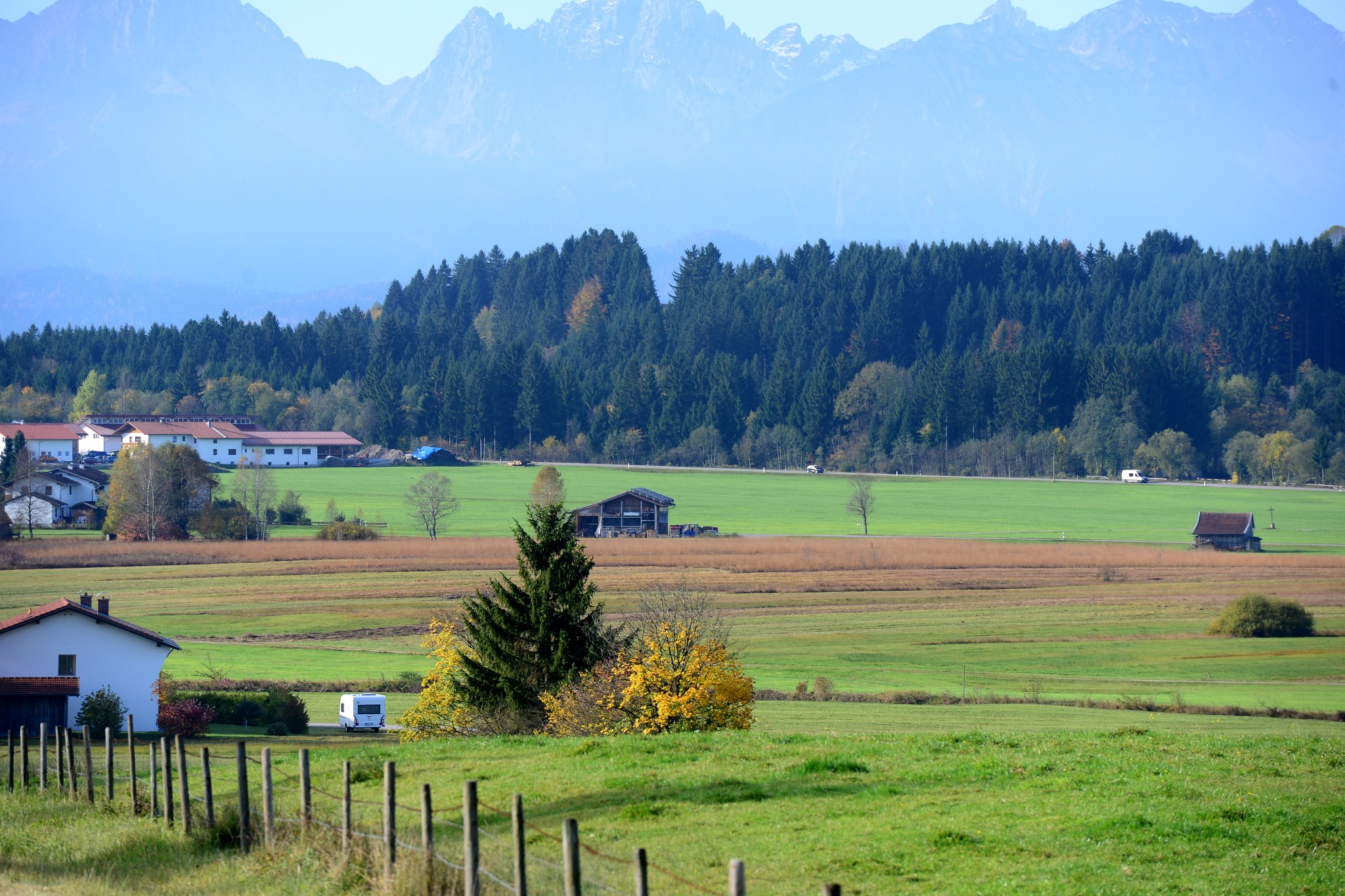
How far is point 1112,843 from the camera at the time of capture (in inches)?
509

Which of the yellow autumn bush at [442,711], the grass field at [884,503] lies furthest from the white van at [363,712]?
the grass field at [884,503]

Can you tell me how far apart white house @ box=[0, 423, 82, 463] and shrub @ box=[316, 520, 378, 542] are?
75841 mm

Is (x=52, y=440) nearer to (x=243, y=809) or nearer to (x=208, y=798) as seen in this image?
(x=208, y=798)

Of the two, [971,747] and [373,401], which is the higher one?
[373,401]

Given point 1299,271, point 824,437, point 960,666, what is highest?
point 1299,271

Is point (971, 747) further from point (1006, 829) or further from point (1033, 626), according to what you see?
point (1033, 626)

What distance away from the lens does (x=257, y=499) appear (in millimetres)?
97875

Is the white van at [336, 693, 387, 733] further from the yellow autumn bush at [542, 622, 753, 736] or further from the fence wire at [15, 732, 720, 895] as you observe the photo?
the fence wire at [15, 732, 720, 895]

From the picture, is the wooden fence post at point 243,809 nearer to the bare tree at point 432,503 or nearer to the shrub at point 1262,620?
the shrub at point 1262,620

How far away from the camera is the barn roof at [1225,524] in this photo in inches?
3536

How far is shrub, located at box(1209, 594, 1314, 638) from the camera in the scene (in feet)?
171

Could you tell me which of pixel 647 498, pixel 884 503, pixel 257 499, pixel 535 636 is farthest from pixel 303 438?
pixel 535 636

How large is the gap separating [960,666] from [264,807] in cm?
3479

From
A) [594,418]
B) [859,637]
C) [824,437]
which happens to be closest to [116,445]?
[594,418]
